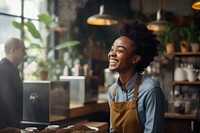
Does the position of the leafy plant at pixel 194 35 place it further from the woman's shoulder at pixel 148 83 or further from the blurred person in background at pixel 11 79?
the woman's shoulder at pixel 148 83

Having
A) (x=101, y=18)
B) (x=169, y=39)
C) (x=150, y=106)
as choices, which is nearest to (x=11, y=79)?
(x=150, y=106)

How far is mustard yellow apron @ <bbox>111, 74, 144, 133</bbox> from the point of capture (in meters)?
1.54

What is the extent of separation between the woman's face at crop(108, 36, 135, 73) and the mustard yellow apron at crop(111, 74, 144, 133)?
12 cm

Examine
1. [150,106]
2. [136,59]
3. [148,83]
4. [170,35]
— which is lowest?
[150,106]

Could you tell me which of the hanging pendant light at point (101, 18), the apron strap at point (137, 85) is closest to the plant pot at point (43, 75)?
the hanging pendant light at point (101, 18)

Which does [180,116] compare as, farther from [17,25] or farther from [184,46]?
[17,25]

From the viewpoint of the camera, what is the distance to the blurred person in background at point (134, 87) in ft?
4.96

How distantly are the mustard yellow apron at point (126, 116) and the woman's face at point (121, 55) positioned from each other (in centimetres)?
12

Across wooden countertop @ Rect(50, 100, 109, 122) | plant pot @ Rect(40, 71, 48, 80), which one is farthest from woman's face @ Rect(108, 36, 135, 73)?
plant pot @ Rect(40, 71, 48, 80)

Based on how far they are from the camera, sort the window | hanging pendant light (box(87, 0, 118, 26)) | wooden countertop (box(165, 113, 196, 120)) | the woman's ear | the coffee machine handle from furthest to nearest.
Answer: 1. wooden countertop (box(165, 113, 196, 120))
2. hanging pendant light (box(87, 0, 118, 26))
3. the window
4. the coffee machine handle
5. the woman's ear

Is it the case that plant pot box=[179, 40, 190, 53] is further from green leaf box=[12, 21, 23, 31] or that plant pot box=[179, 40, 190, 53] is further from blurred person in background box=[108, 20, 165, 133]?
blurred person in background box=[108, 20, 165, 133]

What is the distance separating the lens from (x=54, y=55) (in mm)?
5445

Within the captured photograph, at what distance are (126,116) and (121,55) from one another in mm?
303

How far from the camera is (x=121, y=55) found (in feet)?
5.05
